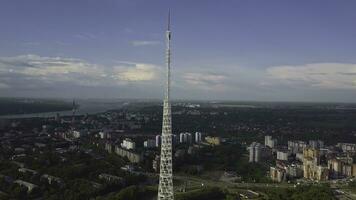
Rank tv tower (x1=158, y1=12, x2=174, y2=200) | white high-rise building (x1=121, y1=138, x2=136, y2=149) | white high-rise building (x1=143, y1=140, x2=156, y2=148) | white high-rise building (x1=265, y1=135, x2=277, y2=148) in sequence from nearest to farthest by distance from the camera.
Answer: tv tower (x1=158, y1=12, x2=174, y2=200) < white high-rise building (x1=121, y1=138, x2=136, y2=149) < white high-rise building (x1=143, y1=140, x2=156, y2=148) < white high-rise building (x1=265, y1=135, x2=277, y2=148)

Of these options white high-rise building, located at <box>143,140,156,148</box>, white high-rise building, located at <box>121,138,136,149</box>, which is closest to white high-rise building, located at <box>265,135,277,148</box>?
white high-rise building, located at <box>143,140,156,148</box>

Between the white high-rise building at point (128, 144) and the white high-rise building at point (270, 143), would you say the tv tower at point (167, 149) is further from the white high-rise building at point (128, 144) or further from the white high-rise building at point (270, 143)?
the white high-rise building at point (270, 143)

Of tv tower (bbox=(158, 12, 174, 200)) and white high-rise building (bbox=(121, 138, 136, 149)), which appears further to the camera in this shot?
white high-rise building (bbox=(121, 138, 136, 149))

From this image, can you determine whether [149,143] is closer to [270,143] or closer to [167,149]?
[270,143]

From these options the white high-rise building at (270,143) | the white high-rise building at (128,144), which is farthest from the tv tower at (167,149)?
the white high-rise building at (270,143)

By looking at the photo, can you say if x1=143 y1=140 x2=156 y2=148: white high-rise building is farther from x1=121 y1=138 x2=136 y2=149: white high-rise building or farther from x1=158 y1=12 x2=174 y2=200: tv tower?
x1=158 y1=12 x2=174 y2=200: tv tower

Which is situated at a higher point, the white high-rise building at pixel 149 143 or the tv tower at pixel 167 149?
the tv tower at pixel 167 149

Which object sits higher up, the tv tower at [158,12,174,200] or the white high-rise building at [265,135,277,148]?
the tv tower at [158,12,174,200]

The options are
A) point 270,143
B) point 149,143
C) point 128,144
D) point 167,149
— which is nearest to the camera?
point 167,149

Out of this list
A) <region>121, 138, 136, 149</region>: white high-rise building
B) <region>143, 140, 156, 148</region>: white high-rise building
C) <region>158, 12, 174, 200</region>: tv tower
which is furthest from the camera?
<region>143, 140, 156, 148</region>: white high-rise building

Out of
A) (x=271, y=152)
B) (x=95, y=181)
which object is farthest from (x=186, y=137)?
(x=95, y=181)

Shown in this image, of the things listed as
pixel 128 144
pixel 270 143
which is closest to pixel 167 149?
pixel 128 144

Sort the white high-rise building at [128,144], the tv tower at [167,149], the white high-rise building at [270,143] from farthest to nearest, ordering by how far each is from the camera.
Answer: the white high-rise building at [270,143] < the white high-rise building at [128,144] < the tv tower at [167,149]
